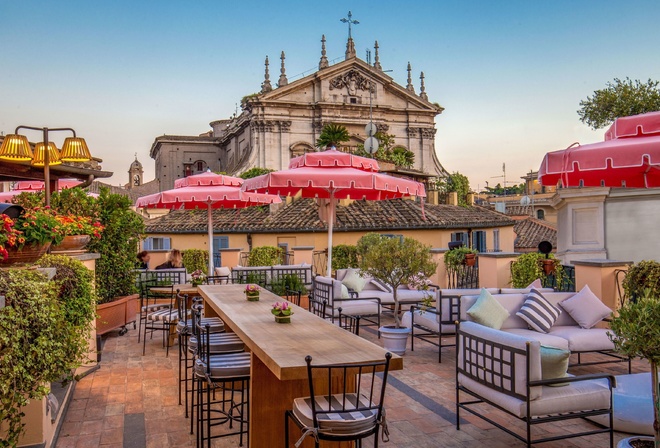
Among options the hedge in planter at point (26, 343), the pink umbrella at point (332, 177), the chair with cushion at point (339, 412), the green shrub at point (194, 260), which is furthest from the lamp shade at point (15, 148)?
the green shrub at point (194, 260)

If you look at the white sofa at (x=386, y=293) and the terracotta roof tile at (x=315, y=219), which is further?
the terracotta roof tile at (x=315, y=219)

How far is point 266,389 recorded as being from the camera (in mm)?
4379

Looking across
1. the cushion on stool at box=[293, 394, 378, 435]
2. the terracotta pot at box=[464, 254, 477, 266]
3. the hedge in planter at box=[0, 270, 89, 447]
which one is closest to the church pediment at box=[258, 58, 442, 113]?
the terracotta pot at box=[464, 254, 477, 266]

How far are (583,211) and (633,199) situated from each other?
117cm

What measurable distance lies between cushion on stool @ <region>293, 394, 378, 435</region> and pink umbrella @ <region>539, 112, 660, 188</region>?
12.6ft

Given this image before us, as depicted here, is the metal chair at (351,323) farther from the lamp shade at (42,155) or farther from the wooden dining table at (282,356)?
the lamp shade at (42,155)

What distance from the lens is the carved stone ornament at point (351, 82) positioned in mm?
45938

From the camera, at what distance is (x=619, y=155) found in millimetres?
5848

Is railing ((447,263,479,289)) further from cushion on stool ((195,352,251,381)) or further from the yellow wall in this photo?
cushion on stool ((195,352,251,381))

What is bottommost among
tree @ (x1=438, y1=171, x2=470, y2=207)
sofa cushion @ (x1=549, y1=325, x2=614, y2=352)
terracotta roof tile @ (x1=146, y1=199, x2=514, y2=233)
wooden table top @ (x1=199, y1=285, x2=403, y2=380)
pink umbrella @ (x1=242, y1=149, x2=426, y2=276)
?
sofa cushion @ (x1=549, y1=325, x2=614, y2=352)

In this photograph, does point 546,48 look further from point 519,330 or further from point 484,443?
point 484,443

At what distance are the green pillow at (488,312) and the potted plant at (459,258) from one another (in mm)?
4881

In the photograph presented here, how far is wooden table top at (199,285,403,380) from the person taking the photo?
360 centimetres

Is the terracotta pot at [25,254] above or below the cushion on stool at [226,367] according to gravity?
above
